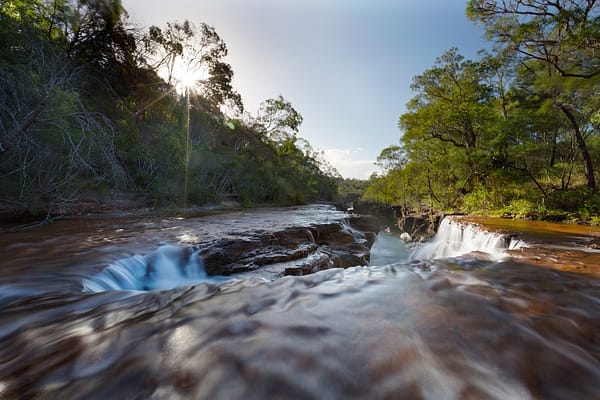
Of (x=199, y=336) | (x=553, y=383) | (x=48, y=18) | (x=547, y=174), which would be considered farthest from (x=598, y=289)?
(x=48, y=18)

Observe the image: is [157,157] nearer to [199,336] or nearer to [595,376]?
[199,336]

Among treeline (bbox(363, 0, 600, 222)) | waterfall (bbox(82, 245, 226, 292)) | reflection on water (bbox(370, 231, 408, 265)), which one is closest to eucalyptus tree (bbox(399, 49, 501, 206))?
treeline (bbox(363, 0, 600, 222))

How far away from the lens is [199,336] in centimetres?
138

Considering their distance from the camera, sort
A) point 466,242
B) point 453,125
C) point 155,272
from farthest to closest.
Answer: point 453,125 < point 466,242 < point 155,272

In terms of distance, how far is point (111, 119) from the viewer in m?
11.2

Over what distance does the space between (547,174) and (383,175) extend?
14.3 m

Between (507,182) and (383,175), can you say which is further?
(383,175)

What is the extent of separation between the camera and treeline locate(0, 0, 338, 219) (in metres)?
5.29

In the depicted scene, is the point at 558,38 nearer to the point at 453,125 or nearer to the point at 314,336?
the point at 453,125

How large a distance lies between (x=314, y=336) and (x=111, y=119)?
1405cm

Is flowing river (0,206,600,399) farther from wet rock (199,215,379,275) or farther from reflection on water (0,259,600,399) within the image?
wet rock (199,215,379,275)

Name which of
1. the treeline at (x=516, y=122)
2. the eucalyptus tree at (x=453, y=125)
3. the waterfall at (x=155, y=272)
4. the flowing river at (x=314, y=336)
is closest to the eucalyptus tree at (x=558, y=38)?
the treeline at (x=516, y=122)

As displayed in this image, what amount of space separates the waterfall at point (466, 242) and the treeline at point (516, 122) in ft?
11.1

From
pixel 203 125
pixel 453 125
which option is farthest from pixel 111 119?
pixel 453 125
